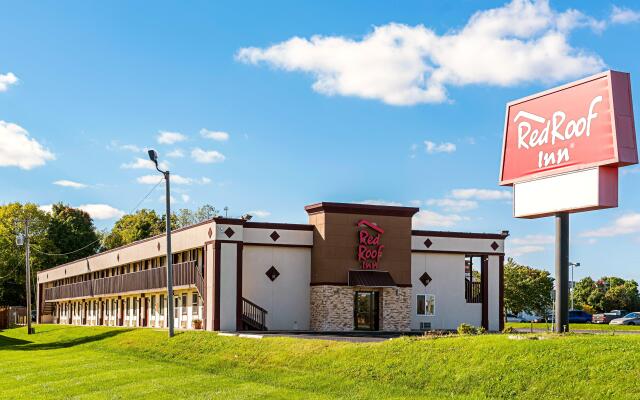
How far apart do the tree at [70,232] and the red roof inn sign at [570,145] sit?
7600cm

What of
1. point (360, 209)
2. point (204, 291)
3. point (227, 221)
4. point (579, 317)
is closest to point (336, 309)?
point (360, 209)

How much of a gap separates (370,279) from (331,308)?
238 cm

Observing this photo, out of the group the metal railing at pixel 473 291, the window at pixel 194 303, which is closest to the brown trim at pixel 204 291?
the window at pixel 194 303

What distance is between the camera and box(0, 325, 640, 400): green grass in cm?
1583

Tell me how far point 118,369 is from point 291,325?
533 inches

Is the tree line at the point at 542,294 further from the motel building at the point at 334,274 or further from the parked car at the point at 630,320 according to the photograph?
the motel building at the point at 334,274

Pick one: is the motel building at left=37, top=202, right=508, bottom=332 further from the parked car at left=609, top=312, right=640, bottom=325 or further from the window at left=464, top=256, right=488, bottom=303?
the parked car at left=609, top=312, right=640, bottom=325

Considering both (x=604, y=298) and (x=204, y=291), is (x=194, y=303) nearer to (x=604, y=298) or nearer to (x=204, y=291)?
(x=204, y=291)

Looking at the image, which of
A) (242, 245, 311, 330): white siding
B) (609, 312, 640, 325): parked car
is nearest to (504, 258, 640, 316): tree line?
(609, 312, 640, 325): parked car

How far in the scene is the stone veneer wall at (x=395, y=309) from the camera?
133ft

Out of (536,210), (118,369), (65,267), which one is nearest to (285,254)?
(118,369)

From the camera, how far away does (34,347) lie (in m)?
44.6

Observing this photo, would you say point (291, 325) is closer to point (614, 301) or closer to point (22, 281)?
point (22, 281)

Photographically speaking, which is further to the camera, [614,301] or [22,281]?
[614,301]
